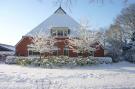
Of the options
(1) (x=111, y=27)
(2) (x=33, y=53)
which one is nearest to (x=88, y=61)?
(2) (x=33, y=53)

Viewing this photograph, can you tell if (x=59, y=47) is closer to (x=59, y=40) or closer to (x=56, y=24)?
(x=59, y=40)

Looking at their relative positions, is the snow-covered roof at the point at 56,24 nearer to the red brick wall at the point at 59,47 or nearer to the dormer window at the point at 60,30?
the dormer window at the point at 60,30

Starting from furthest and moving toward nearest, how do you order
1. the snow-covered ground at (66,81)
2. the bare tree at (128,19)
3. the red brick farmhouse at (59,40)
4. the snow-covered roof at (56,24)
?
1. the bare tree at (128,19)
2. the snow-covered roof at (56,24)
3. the red brick farmhouse at (59,40)
4. the snow-covered ground at (66,81)

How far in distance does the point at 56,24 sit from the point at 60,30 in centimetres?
146

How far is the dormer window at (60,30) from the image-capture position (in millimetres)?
38656

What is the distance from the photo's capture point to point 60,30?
39031mm

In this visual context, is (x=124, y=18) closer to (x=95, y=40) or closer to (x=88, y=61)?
(x=95, y=40)

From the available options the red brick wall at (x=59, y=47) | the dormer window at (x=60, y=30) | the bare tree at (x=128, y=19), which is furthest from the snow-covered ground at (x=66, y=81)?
the bare tree at (x=128, y=19)

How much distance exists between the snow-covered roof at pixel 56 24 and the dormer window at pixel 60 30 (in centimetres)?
59

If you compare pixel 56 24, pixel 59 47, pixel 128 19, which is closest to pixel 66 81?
pixel 59 47

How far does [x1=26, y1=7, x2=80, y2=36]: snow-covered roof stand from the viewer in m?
38.7

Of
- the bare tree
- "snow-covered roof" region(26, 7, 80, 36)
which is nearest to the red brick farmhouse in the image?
"snow-covered roof" region(26, 7, 80, 36)

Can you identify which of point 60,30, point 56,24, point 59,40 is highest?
point 56,24

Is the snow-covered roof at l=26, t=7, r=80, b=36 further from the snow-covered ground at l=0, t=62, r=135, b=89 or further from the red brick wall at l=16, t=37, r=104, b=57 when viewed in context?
the snow-covered ground at l=0, t=62, r=135, b=89
